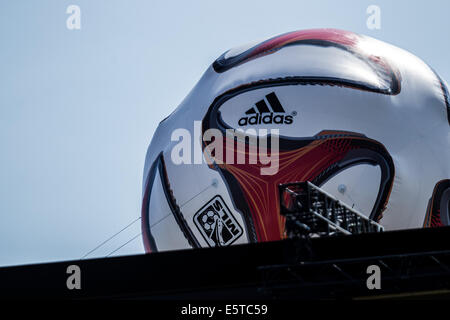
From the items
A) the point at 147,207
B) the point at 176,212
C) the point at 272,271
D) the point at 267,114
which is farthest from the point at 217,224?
the point at 272,271

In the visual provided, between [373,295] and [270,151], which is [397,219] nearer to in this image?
[270,151]

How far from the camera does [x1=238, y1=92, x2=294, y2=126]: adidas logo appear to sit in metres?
16.7

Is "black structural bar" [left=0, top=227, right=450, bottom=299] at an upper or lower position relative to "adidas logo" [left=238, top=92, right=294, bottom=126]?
lower

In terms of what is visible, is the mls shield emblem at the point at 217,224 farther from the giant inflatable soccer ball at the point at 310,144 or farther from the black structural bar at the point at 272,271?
the black structural bar at the point at 272,271

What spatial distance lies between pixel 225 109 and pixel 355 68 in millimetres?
2916

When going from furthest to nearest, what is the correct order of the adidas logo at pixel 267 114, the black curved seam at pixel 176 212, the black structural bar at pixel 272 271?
the black curved seam at pixel 176 212, the adidas logo at pixel 267 114, the black structural bar at pixel 272 271

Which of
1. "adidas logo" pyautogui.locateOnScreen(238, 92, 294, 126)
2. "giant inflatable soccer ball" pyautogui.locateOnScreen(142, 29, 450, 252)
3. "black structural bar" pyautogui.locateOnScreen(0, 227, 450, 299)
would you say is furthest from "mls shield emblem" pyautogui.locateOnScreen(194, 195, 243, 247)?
"black structural bar" pyautogui.locateOnScreen(0, 227, 450, 299)

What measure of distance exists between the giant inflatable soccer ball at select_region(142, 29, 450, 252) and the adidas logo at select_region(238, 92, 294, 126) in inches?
0.8

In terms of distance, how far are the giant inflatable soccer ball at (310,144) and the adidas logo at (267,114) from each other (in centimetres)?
2

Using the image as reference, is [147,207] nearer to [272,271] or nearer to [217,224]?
[217,224]

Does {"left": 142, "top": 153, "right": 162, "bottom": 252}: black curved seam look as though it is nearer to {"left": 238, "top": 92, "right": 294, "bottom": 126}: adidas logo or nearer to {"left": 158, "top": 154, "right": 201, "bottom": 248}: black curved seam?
{"left": 158, "top": 154, "right": 201, "bottom": 248}: black curved seam

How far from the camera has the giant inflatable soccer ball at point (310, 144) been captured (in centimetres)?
1645

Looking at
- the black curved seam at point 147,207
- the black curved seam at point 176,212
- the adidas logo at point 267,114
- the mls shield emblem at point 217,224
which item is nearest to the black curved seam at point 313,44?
the adidas logo at point 267,114
